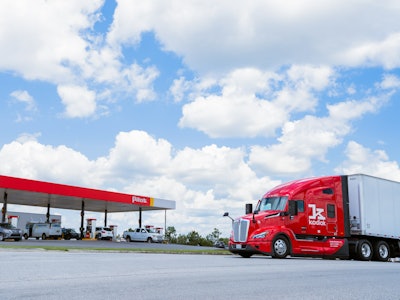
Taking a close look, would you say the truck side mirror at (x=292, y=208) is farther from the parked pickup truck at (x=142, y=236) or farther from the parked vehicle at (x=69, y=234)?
the parked vehicle at (x=69, y=234)

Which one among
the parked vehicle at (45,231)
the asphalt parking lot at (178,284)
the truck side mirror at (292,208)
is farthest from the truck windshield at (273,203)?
the parked vehicle at (45,231)

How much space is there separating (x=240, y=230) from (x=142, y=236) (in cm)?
3028

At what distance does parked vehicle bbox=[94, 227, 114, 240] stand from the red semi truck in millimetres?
32547

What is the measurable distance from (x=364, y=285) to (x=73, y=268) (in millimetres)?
6387

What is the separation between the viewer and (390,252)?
2361cm

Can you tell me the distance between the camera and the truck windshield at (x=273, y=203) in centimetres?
2075

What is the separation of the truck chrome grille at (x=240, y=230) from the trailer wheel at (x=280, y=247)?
1.24m

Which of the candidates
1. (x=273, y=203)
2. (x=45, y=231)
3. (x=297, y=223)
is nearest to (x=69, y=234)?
(x=45, y=231)

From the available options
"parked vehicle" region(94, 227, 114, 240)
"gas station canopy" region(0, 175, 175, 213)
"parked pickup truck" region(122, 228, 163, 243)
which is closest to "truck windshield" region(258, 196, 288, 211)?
"gas station canopy" region(0, 175, 175, 213)

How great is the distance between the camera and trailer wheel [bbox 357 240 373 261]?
22109 mm

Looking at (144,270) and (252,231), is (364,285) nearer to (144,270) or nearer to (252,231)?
(144,270)

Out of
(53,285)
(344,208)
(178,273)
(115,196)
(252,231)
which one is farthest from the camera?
(115,196)

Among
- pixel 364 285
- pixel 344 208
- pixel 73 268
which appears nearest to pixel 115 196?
pixel 344 208

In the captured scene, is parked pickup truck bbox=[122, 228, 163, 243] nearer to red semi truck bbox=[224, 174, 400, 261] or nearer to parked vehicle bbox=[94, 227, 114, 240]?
parked vehicle bbox=[94, 227, 114, 240]
